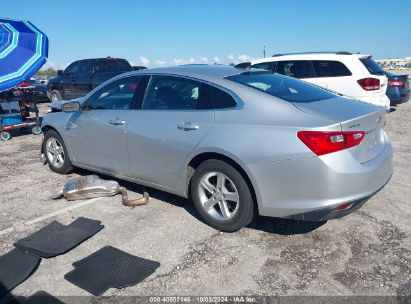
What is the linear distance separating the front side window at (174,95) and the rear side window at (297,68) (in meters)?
5.45

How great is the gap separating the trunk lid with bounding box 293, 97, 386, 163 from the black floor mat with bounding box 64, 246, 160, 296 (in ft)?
6.35

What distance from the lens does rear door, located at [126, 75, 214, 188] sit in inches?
151

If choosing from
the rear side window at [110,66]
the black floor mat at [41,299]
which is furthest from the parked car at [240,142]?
the rear side window at [110,66]

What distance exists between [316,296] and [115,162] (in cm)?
289

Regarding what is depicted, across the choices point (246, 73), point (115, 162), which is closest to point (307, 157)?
point (246, 73)

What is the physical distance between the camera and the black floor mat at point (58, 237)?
11.5 ft

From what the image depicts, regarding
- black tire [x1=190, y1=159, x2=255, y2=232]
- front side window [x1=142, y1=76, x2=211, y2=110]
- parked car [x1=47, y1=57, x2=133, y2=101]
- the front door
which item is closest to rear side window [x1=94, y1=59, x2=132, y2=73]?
parked car [x1=47, y1=57, x2=133, y2=101]

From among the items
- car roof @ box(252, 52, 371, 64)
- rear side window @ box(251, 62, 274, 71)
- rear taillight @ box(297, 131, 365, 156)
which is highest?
car roof @ box(252, 52, 371, 64)

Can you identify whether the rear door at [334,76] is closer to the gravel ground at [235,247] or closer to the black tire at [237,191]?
the gravel ground at [235,247]

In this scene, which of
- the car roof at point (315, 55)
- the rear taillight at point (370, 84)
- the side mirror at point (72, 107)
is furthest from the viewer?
the car roof at point (315, 55)

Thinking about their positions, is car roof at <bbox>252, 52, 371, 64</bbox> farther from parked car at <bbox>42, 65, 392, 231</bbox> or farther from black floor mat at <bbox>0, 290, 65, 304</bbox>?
black floor mat at <bbox>0, 290, 65, 304</bbox>

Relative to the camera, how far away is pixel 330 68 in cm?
857

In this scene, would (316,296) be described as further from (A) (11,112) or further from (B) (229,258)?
(A) (11,112)

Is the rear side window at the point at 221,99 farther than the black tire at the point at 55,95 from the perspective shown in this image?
No
